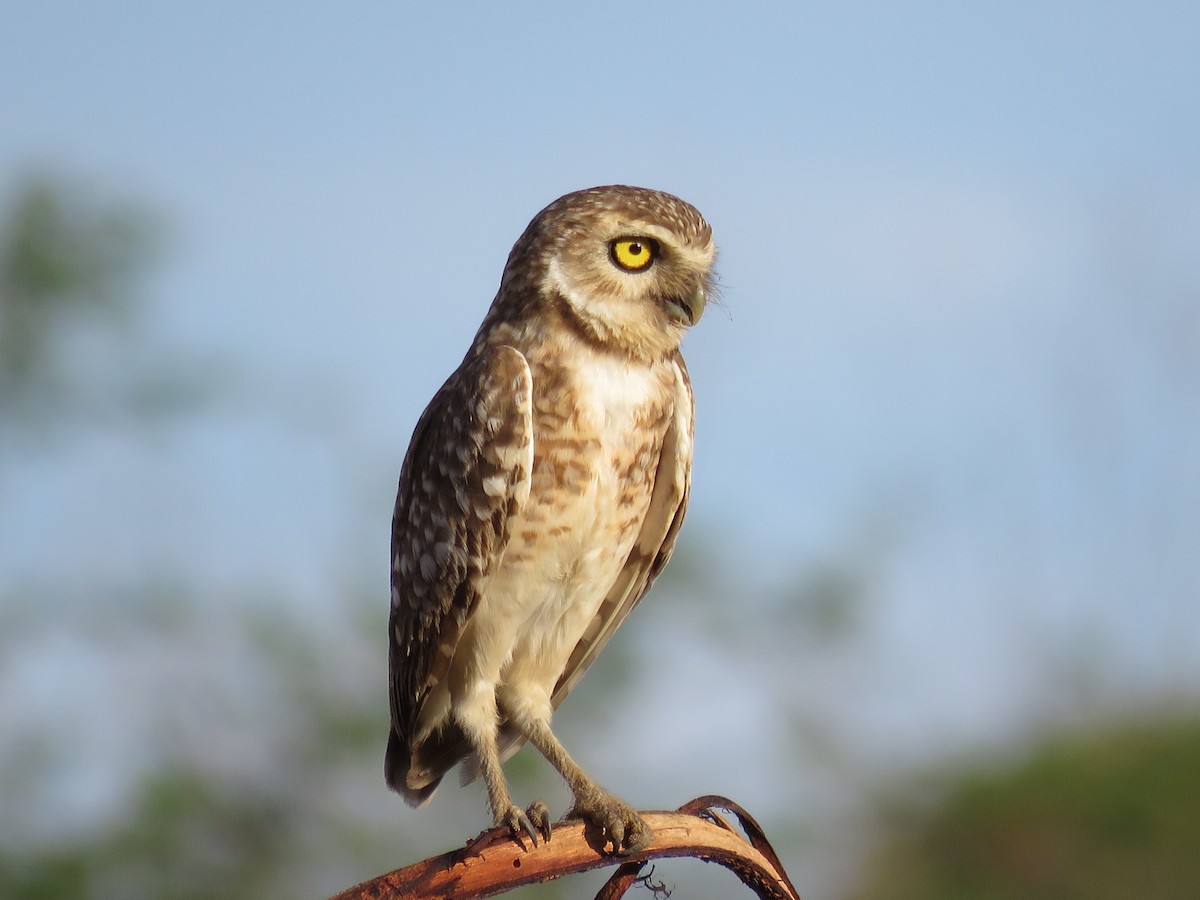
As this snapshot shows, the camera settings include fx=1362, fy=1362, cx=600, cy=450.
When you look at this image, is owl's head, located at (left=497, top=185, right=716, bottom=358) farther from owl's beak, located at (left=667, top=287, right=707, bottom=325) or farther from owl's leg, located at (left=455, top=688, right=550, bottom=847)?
owl's leg, located at (left=455, top=688, right=550, bottom=847)

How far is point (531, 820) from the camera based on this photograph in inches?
118

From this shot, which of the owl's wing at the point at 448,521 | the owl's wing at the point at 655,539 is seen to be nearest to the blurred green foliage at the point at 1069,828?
the owl's wing at the point at 655,539

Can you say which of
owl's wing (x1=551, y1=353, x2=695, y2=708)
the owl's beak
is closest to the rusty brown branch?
owl's wing (x1=551, y1=353, x2=695, y2=708)

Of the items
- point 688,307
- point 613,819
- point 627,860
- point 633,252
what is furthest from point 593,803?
point 633,252

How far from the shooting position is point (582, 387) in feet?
10.8

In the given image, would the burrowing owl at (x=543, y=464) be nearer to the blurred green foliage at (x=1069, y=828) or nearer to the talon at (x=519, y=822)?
the talon at (x=519, y=822)

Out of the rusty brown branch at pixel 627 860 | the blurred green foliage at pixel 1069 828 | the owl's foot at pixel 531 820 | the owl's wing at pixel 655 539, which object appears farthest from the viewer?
the blurred green foliage at pixel 1069 828

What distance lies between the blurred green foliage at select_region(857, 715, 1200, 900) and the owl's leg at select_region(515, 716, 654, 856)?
9.40 m

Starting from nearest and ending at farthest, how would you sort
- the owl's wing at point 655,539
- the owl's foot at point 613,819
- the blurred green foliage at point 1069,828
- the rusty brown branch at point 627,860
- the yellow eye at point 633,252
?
the rusty brown branch at point 627,860
the owl's foot at point 613,819
the yellow eye at point 633,252
the owl's wing at point 655,539
the blurred green foliage at point 1069,828

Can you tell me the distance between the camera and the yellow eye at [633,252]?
11.0ft

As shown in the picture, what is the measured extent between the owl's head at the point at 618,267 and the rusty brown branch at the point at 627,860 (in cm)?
129

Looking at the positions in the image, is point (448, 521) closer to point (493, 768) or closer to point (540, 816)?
point (493, 768)

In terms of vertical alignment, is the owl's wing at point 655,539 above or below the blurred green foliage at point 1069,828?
above

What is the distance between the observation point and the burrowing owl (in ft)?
10.8
